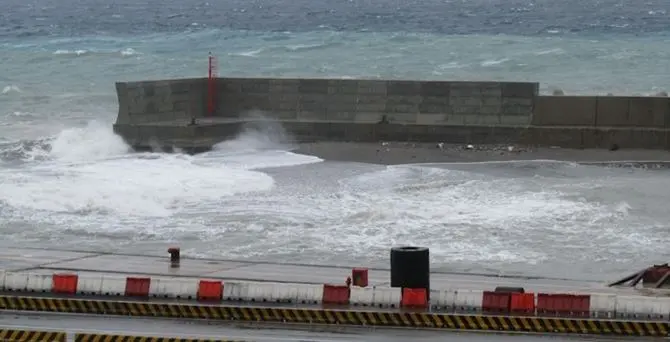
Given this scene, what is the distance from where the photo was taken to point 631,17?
12962 cm

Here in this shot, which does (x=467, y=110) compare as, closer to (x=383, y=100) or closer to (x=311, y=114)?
(x=383, y=100)

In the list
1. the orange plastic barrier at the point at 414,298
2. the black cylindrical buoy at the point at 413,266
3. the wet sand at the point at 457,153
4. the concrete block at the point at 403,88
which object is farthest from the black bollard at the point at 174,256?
the concrete block at the point at 403,88

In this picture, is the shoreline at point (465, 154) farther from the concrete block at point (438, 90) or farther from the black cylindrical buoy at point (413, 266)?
the black cylindrical buoy at point (413, 266)

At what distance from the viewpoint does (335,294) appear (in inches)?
796

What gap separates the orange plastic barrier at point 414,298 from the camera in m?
19.9

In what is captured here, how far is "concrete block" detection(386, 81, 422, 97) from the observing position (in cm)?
3756

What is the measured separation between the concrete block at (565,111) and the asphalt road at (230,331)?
707 inches

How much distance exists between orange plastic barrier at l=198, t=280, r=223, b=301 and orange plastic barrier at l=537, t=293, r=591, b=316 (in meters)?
4.02

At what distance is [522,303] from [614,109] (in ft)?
55.2

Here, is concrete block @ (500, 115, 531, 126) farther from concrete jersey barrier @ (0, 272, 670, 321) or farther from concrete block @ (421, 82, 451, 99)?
concrete jersey barrier @ (0, 272, 670, 321)

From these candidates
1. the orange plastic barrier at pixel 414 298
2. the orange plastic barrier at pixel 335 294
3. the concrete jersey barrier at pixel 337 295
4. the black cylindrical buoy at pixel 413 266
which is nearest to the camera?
the concrete jersey barrier at pixel 337 295

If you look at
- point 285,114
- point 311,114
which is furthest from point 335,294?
point 285,114

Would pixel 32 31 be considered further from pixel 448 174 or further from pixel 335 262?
pixel 335 262

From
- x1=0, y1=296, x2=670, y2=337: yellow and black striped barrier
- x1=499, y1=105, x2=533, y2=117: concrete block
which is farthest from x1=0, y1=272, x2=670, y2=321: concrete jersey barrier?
x1=499, y1=105, x2=533, y2=117: concrete block
